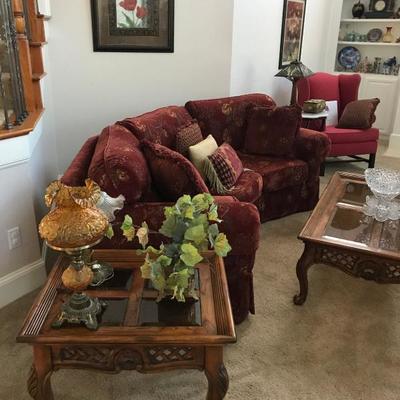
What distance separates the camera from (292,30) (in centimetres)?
470

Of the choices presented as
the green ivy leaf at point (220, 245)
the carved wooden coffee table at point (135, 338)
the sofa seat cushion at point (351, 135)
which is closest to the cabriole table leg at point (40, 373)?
the carved wooden coffee table at point (135, 338)

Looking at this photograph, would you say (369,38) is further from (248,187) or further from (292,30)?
(248,187)

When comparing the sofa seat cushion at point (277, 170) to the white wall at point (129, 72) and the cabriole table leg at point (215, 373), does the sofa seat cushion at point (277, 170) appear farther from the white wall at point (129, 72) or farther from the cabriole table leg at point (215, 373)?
the cabriole table leg at point (215, 373)

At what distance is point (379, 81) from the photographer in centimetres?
555

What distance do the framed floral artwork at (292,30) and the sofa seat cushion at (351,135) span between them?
3.31 ft

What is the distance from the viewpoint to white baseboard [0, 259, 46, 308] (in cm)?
229

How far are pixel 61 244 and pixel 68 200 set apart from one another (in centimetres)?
14

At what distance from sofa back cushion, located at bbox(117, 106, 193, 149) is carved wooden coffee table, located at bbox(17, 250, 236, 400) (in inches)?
50.6

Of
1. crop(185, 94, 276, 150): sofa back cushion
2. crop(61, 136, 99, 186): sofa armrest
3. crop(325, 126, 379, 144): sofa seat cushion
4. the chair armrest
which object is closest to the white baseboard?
crop(61, 136, 99, 186): sofa armrest

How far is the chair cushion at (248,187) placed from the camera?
9.07ft

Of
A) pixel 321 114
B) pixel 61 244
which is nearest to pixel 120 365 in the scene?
pixel 61 244

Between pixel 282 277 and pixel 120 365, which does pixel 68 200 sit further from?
pixel 282 277

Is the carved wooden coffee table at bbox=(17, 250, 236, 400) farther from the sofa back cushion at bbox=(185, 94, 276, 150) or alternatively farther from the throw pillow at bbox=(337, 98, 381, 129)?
the throw pillow at bbox=(337, 98, 381, 129)

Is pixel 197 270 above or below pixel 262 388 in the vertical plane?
above
